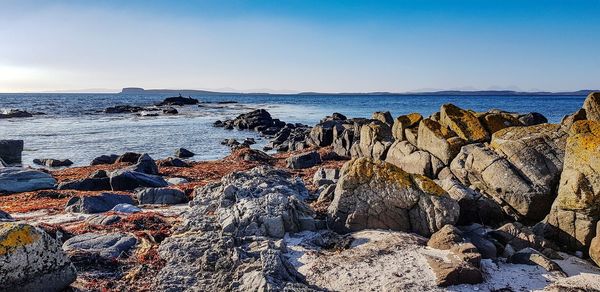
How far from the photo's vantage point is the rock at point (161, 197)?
54.4 feet

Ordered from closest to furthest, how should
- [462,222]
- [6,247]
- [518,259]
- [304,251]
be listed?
[6,247] → [518,259] → [304,251] → [462,222]

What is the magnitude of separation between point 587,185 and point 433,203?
3.92 m

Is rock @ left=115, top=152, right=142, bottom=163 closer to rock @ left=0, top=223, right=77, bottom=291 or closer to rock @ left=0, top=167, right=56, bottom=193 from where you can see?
rock @ left=0, top=167, right=56, bottom=193

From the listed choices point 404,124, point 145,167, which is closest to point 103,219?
point 145,167

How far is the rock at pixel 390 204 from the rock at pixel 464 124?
5.23 metres

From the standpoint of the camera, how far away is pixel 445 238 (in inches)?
406

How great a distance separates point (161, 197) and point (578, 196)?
13.6 m

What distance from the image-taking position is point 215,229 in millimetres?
12047

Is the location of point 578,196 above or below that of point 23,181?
above

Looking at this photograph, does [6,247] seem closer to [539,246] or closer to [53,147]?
[539,246]

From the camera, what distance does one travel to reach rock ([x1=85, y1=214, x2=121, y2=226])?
1328 cm

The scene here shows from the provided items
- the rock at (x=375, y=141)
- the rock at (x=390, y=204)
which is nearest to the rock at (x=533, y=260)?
the rock at (x=390, y=204)

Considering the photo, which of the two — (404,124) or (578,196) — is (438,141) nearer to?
(404,124)

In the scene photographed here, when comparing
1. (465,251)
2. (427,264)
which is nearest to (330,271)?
(427,264)
